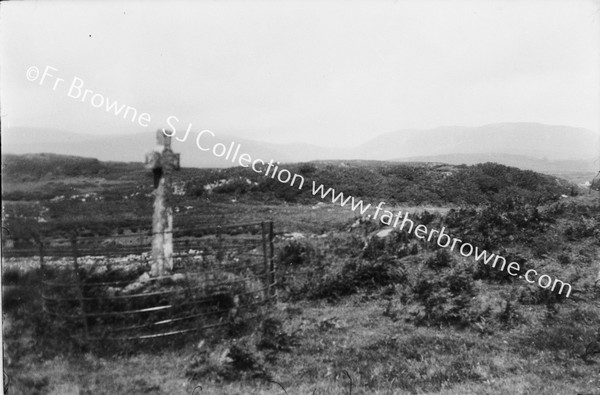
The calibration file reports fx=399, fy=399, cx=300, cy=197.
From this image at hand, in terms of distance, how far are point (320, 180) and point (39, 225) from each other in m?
8.00

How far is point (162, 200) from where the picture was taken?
7.28m

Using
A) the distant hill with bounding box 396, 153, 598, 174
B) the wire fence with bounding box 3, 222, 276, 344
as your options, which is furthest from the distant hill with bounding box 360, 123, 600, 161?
the wire fence with bounding box 3, 222, 276, 344

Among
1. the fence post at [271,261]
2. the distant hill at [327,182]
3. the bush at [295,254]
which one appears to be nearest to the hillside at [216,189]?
the distant hill at [327,182]

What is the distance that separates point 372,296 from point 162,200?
178 inches

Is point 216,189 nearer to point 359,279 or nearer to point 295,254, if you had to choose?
point 295,254

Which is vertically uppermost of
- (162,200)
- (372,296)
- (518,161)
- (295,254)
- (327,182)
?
(518,161)

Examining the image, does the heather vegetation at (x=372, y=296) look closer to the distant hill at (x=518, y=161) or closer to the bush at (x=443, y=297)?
the bush at (x=443, y=297)

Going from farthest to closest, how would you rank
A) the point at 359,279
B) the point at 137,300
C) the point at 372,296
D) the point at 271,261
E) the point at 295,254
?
1. the point at 295,254
2. the point at 359,279
3. the point at 372,296
4. the point at 271,261
5. the point at 137,300

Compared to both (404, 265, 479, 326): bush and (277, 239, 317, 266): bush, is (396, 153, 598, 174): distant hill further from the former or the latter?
(277, 239, 317, 266): bush

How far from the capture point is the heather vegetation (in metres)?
5.11

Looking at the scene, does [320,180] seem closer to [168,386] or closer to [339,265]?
[339,265]

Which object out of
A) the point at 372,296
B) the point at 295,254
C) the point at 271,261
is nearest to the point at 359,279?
the point at 372,296

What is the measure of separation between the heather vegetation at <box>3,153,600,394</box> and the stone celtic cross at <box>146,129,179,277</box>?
5.78 feet

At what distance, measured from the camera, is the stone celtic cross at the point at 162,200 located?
7.19m
